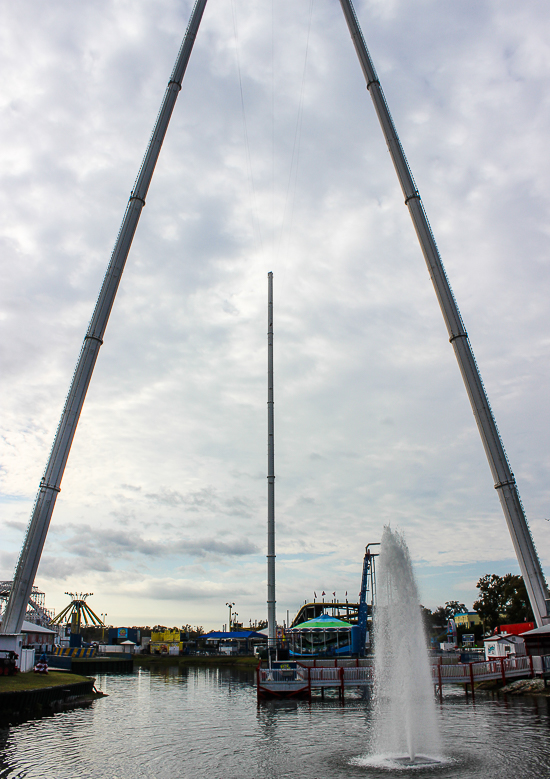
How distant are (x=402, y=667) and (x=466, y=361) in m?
19.1

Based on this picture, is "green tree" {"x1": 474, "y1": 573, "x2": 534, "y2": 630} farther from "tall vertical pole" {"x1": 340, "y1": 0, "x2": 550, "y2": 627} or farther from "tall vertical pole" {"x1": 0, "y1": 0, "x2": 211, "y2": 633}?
"tall vertical pole" {"x1": 0, "y1": 0, "x2": 211, "y2": 633}

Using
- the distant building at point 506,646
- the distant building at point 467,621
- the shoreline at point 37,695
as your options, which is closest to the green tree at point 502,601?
the distant building at point 467,621

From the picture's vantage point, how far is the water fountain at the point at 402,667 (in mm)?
17875

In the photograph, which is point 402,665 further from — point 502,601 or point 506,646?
point 502,601

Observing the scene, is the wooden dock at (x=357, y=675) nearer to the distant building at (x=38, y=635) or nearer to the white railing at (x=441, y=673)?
the white railing at (x=441, y=673)

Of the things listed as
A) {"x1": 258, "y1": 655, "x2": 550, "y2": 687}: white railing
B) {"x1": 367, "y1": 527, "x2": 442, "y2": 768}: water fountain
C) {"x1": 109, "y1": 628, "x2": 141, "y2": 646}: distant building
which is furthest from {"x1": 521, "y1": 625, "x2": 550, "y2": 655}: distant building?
{"x1": 109, "y1": 628, "x2": 141, "y2": 646}: distant building

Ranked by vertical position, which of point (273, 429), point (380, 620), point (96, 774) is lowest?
point (96, 774)

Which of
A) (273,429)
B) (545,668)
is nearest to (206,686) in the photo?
(273,429)

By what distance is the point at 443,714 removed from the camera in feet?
83.0

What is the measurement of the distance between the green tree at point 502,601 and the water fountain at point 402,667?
7785 centimetres

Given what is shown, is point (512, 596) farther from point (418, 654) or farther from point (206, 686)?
point (418, 654)

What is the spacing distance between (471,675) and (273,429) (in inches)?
833

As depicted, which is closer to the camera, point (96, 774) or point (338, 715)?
point (96, 774)

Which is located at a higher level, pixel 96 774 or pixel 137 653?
pixel 137 653
